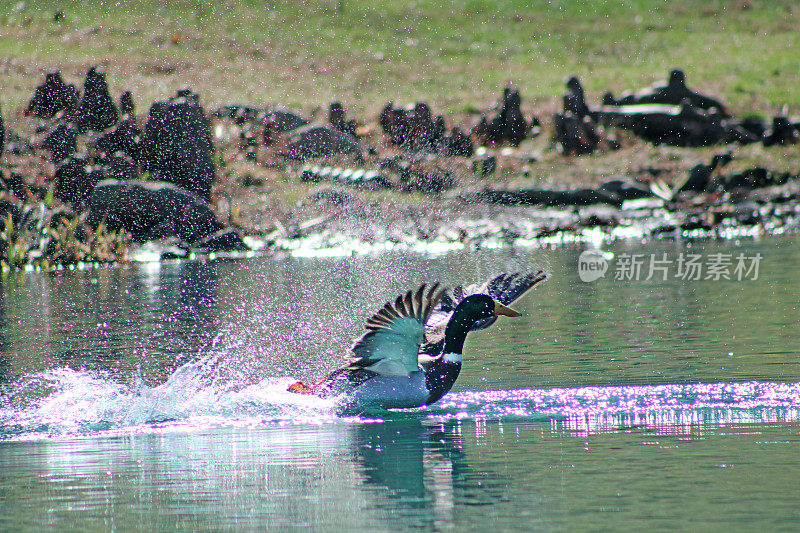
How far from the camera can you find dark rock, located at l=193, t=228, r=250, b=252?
3300cm

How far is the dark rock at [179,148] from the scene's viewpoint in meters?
38.5

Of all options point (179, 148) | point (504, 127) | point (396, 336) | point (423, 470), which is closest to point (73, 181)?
point (179, 148)

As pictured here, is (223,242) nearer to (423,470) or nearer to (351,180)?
(351,180)

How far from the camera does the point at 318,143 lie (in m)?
42.6

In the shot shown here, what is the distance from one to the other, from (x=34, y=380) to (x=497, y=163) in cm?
3156

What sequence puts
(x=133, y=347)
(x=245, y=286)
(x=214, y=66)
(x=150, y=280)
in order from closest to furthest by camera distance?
(x=133, y=347) → (x=245, y=286) → (x=150, y=280) → (x=214, y=66)

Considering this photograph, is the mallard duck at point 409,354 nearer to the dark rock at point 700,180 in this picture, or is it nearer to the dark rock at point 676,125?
the dark rock at point 700,180

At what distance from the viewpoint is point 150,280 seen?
25391 mm

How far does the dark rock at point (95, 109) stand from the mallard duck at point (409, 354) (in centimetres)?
3200

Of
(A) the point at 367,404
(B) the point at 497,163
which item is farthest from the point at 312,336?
(B) the point at 497,163

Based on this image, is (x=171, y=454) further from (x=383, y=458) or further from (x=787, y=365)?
(x=787, y=365)

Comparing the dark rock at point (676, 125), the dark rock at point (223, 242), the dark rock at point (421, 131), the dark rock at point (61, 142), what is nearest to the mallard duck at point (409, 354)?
the dark rock at point (223, 242)

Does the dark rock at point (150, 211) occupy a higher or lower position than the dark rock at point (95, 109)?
lower

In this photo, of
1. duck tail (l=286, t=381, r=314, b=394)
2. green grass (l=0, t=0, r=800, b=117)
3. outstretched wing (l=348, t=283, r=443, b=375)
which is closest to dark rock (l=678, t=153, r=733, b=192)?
green grass (l=0, t=0, r=800, b=117)
